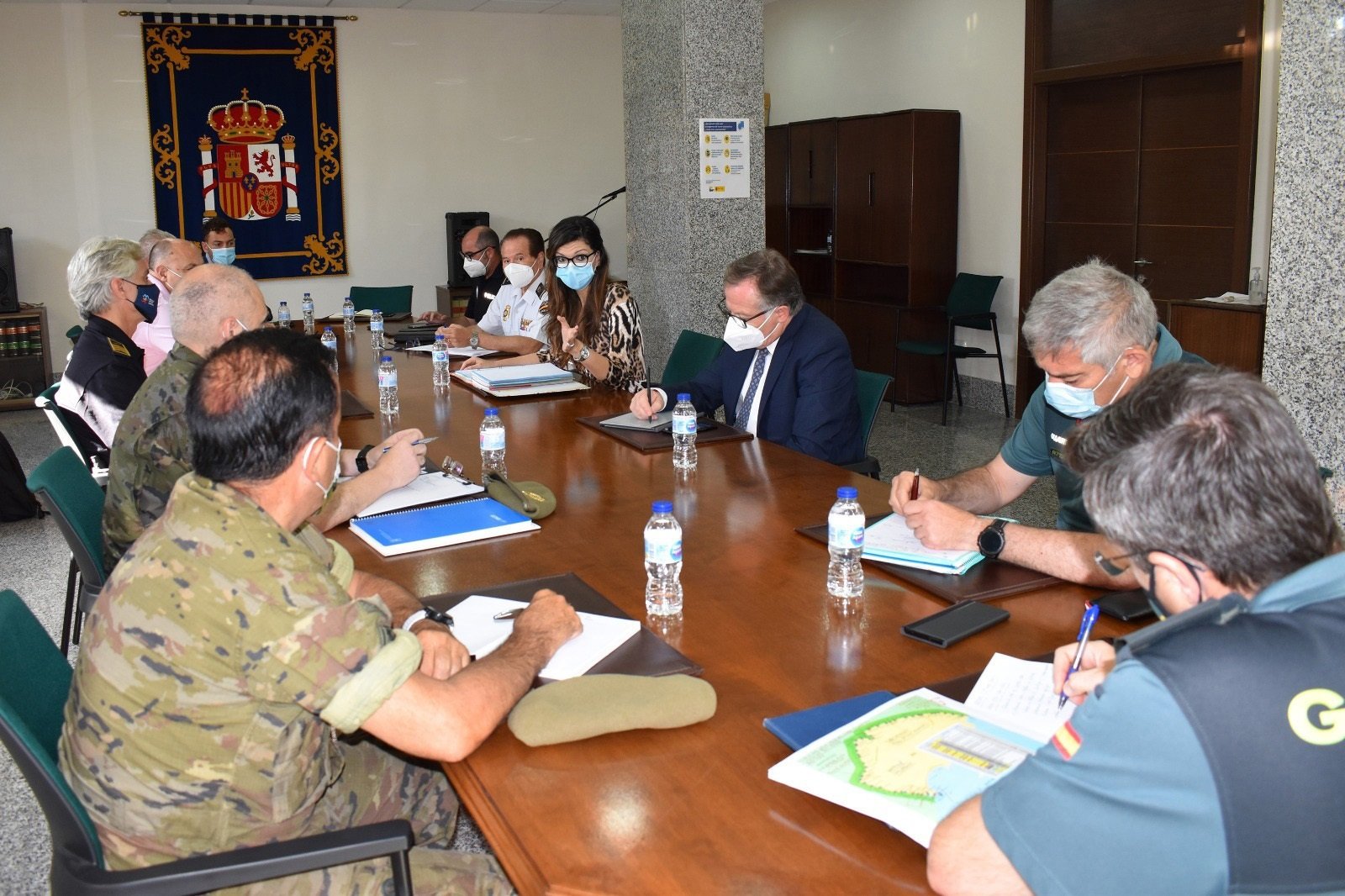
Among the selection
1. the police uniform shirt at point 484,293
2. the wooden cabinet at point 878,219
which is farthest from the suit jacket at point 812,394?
the wooden cabinet at point 878,219

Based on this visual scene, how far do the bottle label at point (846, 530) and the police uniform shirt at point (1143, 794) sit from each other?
3.37 feet

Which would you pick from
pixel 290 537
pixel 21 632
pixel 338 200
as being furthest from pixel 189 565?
pixel 338 200

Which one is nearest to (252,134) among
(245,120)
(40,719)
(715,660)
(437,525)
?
(245,120)

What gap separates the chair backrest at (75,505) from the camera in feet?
9.17

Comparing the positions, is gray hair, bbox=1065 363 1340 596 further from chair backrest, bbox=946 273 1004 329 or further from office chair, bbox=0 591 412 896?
chair backrest, bbox=946 273 1004 329

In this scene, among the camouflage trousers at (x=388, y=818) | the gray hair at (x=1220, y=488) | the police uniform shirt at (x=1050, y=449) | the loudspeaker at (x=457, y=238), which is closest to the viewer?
the gray hair at (x=1220, y=488)

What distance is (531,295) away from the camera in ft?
19.3

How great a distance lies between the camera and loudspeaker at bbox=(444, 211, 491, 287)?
9.57 m

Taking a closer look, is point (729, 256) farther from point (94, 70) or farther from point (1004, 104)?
point (94, 70)

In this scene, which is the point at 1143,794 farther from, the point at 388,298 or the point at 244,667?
the point at 388,298

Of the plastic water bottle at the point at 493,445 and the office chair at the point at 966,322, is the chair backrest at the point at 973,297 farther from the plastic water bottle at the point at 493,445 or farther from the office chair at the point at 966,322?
the plastic water bottle at the point at 493,445

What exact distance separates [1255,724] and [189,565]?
4.15ft

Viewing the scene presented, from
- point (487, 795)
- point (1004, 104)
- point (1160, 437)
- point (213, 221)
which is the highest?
point (1004, 104)

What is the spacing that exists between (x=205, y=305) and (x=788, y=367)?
5.83 ft
